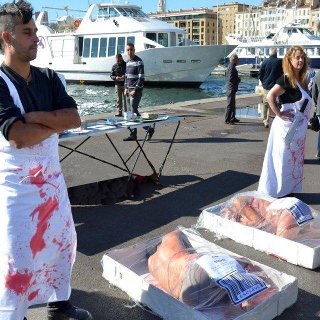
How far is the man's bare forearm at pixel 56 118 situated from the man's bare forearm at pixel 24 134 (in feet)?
0.13

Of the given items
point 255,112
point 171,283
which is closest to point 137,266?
point 171,283

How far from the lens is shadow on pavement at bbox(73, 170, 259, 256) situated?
483 centimetres

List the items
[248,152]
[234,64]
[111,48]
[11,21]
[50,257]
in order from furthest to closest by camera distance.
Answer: [111,48], [234,64], [248,152], [50,257], [11,21]

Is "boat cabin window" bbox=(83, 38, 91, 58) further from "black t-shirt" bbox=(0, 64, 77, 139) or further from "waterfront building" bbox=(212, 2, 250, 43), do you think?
"waterfront building" bbox=(212, 2, 250, 43)

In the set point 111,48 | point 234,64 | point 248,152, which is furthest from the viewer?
point 111,48

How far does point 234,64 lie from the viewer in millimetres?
12125

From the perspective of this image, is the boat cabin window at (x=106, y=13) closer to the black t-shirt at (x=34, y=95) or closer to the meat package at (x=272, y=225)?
the meat package at (x=272, y=225)

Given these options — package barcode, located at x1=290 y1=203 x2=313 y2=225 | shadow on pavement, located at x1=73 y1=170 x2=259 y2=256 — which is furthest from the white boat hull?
package barcode, located at x1=290 y1=203 x2=313 y2=225

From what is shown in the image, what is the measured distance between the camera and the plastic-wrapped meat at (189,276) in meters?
3.20

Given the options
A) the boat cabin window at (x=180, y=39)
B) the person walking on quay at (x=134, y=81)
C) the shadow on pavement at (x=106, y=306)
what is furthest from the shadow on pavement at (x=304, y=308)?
the boat cabin window at (x=180, y=39)

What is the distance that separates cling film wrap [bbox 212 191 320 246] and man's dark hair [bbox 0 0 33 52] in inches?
118

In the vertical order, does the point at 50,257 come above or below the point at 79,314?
above

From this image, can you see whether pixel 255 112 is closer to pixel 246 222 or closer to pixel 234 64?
pixel 234 64

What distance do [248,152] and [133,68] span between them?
3.50 meters
